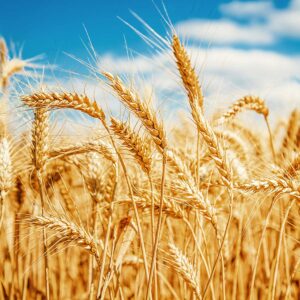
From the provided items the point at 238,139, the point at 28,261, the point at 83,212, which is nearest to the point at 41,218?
the point at 28,261

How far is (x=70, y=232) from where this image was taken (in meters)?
1.63

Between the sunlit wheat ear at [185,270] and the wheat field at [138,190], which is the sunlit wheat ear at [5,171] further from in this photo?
the sunlit wheat ear at [185,270]

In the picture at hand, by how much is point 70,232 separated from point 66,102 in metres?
0.49

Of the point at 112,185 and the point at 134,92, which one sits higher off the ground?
the point at 134,92

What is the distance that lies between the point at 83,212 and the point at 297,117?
188 cm

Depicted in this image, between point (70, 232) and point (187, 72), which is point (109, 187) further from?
point (187, 72)

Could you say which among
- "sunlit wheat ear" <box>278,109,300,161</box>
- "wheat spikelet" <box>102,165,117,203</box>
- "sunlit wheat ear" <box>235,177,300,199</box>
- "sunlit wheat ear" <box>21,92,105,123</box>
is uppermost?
"sunlit wheat ear" <box>278,109,300,161</box>

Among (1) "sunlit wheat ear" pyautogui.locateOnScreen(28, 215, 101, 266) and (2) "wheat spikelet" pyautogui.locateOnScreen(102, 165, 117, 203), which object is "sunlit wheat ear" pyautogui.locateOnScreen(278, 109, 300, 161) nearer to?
(2) "wheat spikelet" pyautogui.locateOnScreen(102, 165, 117, 203)

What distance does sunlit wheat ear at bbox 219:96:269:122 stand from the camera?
7.99 ft

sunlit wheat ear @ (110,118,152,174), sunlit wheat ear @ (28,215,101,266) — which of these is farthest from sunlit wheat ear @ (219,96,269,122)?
sunlit wheat ear @ (28,215,101,266)

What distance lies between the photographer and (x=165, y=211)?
70.1 inches

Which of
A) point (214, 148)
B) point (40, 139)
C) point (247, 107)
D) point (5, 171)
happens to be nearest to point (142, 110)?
point (214, 148)

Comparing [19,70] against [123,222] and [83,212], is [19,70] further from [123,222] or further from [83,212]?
[123,222]

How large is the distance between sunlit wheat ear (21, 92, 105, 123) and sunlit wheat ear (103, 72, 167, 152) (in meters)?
0.10
